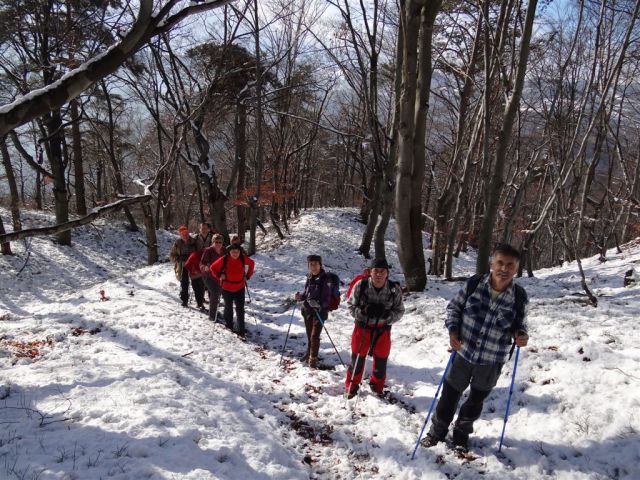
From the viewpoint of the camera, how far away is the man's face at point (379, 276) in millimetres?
5073

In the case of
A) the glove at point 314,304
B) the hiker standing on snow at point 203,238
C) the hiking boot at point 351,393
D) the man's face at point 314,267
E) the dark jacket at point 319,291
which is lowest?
the hiking boot at point 351,393

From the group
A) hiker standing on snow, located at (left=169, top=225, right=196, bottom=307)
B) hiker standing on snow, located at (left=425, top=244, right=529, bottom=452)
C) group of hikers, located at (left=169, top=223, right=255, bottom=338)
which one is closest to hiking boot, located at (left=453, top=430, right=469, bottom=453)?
hiker standing on snow, located at (left=425, top=244, right=529, bottom=452)

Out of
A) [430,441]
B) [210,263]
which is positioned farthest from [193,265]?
[430,441]

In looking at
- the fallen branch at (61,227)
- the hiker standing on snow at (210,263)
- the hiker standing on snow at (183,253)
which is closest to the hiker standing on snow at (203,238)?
the hiker standing on snow at (183,253)

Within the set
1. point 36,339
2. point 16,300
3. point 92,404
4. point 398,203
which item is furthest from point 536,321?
point 16,300

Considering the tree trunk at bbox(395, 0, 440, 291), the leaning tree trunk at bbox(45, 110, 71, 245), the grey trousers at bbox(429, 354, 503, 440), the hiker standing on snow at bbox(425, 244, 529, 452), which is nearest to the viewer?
the hiker standing on snow at bbox(425, 244, 529, 452)

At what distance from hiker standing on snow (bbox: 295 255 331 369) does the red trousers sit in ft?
3.75

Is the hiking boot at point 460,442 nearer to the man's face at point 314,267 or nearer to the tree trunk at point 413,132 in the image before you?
the man's face at point 314,267

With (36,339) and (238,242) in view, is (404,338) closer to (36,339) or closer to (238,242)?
(238,242)

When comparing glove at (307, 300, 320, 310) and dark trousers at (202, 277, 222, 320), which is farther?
dark trousers at (202, 277, 222, 320)

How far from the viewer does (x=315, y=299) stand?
6.42 metres

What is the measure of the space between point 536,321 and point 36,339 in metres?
8.39

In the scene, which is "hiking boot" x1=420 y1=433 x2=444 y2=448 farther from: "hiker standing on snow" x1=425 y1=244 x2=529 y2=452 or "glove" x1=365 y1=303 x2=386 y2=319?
"glove" x1=365 y1=303 x2=386 y2=319

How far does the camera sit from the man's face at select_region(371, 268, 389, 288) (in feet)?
16.6
